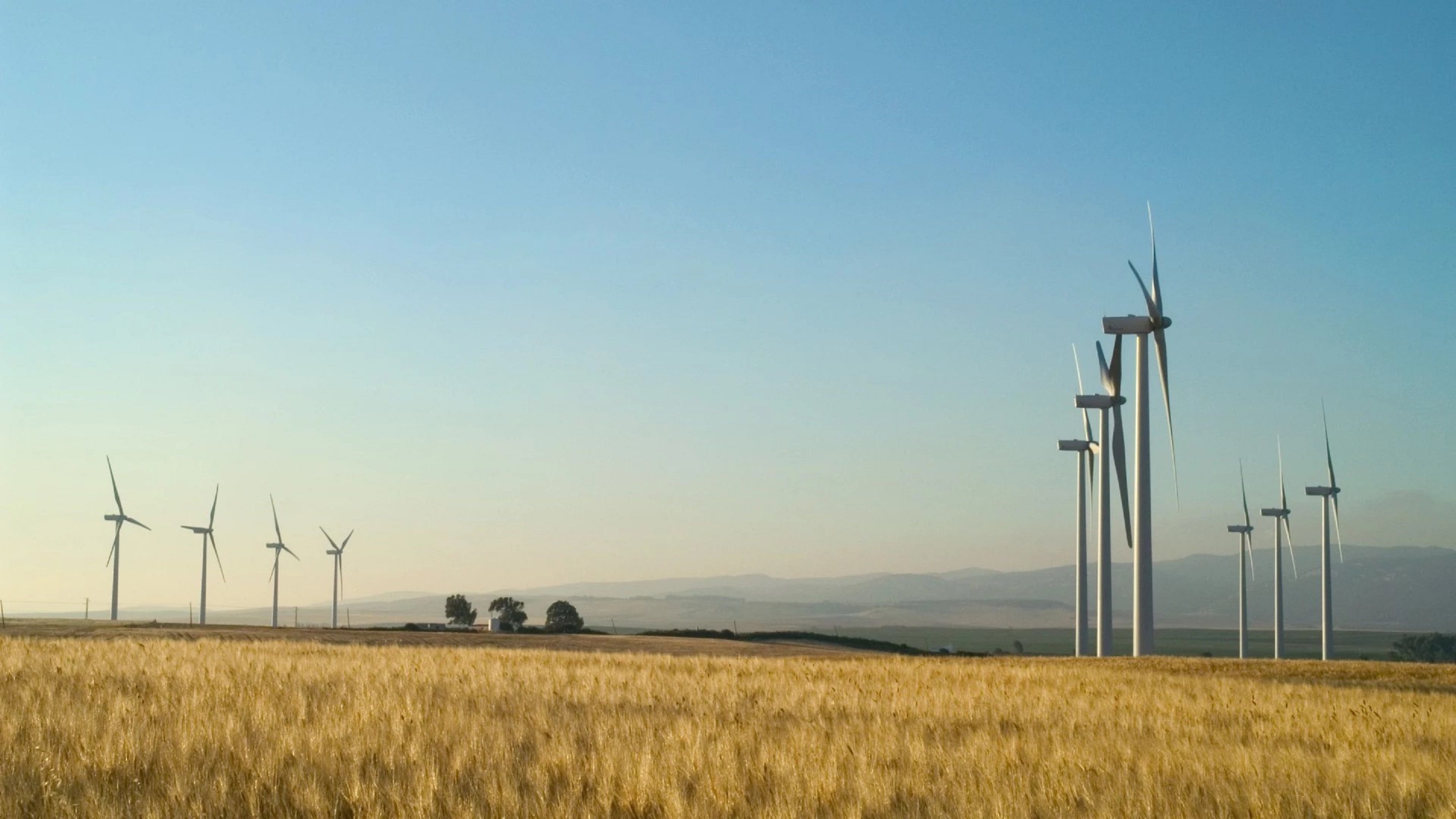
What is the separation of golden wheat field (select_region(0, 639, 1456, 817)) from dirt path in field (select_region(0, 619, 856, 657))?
24.6m

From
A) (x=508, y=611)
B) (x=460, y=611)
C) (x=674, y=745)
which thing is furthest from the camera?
(x=460, y=611)

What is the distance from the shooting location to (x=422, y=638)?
63375 millimetres

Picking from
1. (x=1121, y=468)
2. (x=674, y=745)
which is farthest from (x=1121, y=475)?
(x=674, y=745)

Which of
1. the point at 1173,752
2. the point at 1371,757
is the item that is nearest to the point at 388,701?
the point at 1173,752

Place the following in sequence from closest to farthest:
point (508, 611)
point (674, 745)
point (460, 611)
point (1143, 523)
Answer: point (674, 745)
point (1143, 523)
point (508, 611)
point (460, 611)

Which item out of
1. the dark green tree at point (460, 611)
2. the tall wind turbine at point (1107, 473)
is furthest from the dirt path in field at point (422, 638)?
the dark green tree at point (460, 611)

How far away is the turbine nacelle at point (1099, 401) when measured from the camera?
65375 mm

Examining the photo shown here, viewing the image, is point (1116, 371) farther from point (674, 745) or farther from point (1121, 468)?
point (674, 745)

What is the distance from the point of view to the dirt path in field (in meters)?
55.2

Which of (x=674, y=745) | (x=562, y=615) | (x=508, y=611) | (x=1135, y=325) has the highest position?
(x=1135, y=325)

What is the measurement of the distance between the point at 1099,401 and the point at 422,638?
33699 mm

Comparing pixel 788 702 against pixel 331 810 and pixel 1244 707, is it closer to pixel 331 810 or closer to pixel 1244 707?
pixel 1244 707

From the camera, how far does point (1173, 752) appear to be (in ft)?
57.8

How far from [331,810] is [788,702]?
41.5 feet
